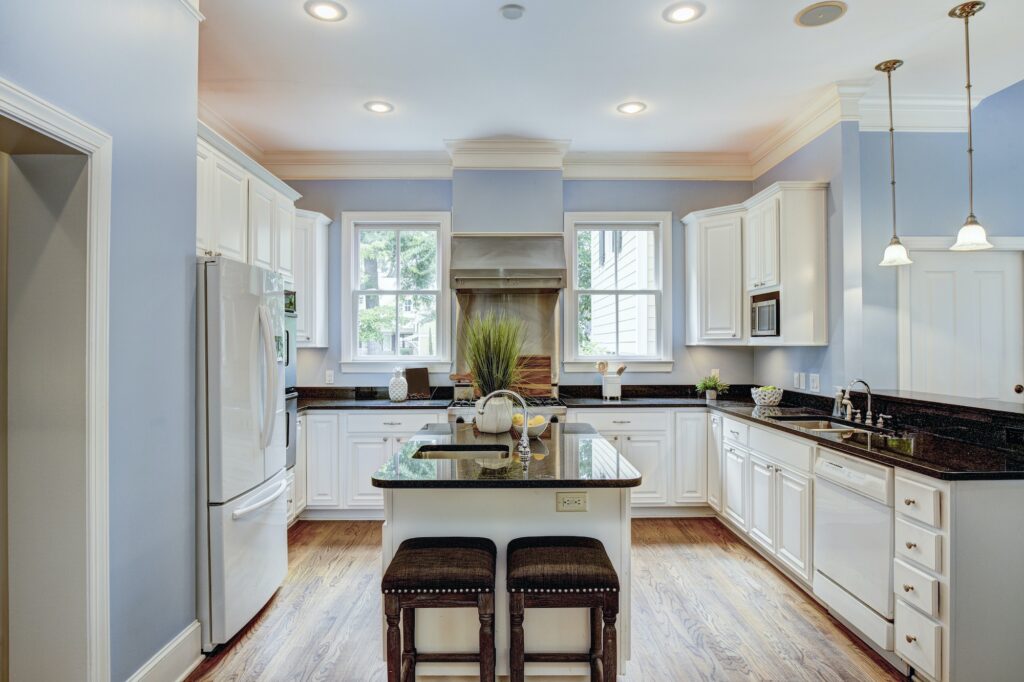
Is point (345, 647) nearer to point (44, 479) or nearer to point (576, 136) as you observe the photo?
point (44, 479)

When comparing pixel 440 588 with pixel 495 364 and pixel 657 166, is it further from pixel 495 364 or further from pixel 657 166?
pixel 657 166

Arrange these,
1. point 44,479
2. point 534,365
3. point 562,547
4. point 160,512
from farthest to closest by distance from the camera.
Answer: point 534,365
point 160,512
point 562,547
point 44,479

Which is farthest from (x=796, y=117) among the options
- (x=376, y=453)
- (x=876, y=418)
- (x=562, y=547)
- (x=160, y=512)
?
(x=160, y=512)

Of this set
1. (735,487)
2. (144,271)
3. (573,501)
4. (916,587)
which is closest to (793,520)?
(735,487)

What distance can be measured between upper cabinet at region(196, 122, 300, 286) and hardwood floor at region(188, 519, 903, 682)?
1.90 metres

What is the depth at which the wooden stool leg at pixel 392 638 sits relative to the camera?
1725 mm

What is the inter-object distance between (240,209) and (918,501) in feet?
12.0

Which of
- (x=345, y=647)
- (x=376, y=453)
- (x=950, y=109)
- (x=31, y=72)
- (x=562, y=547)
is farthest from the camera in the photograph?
(x=376, y=453)

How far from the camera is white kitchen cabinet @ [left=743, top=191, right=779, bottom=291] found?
3748mm

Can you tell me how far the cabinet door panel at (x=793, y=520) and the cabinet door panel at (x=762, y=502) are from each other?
0.07 meters

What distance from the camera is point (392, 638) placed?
1.76m

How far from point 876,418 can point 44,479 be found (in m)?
3.89

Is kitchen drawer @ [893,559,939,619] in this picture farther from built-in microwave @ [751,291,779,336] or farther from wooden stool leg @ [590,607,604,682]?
built-in microwave @ [751,291,779,336]

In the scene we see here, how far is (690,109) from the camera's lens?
12.2ft
